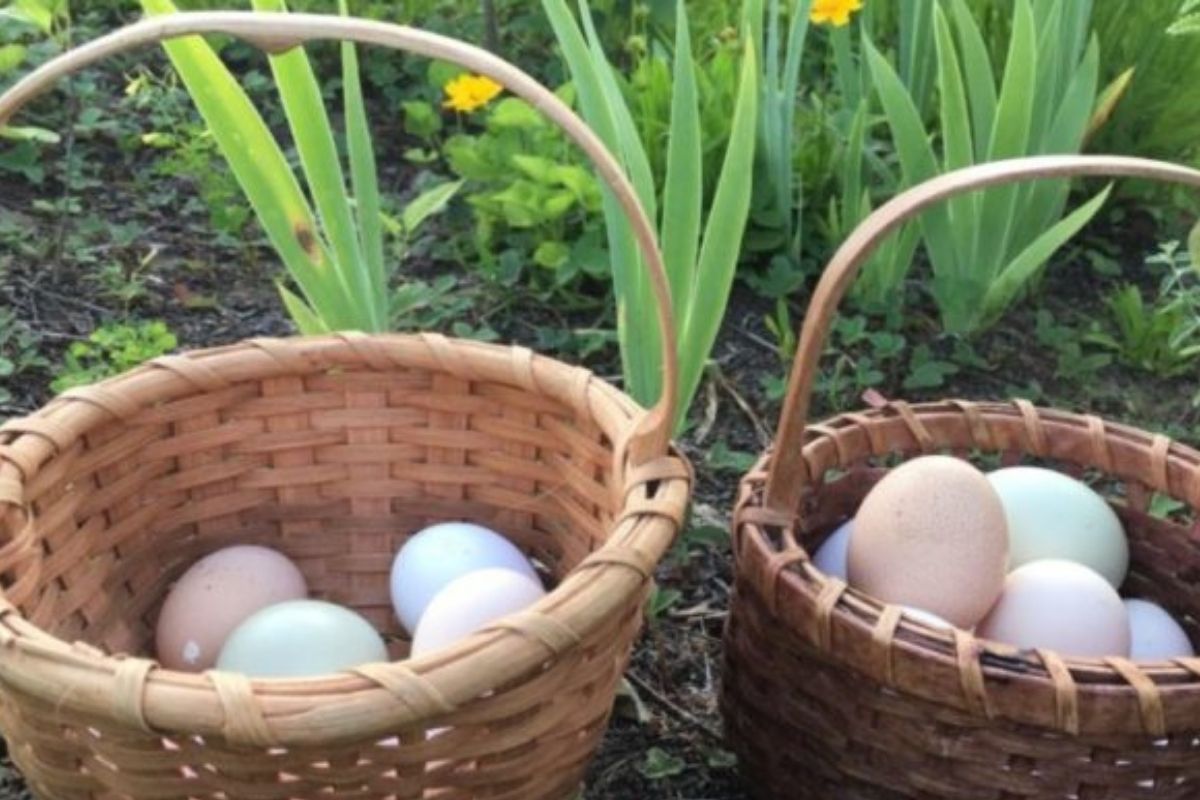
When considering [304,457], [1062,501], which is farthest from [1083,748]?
[304,457]

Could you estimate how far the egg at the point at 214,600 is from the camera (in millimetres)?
1359

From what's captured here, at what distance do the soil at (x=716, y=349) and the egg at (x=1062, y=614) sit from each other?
31 centimetres

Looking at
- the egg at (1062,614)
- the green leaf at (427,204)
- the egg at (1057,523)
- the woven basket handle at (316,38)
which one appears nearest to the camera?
the woven basket handle at (316,38)

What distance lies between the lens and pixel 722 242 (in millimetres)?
1519

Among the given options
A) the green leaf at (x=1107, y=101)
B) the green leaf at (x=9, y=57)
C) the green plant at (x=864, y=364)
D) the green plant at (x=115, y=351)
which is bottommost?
the green plant at (x=864, y=364)

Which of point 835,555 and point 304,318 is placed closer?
point 835,555

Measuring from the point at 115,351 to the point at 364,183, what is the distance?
359 millimetres

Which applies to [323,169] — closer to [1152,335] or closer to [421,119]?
[421,119]

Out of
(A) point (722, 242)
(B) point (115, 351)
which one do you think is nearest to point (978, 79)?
(A) point (722, 242)

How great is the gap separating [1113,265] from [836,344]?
0.40m

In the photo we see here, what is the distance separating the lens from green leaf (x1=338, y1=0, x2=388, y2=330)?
5.11ft

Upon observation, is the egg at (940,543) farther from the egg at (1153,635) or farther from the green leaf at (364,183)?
the green leaf at (364,183)

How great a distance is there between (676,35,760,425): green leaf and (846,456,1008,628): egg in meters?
0.30

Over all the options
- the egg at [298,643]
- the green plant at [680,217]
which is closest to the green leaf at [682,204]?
the green plant at [680,217]
